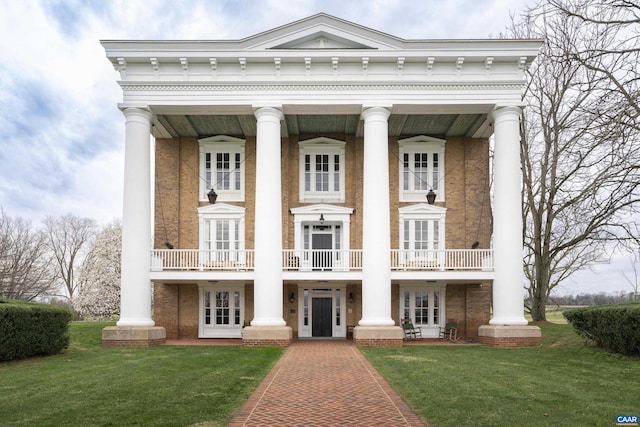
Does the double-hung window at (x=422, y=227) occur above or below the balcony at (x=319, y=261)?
above

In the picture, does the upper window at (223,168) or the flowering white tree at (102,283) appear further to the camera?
the flowering white tree at (102,283)

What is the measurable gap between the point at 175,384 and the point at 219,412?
2.94 meters

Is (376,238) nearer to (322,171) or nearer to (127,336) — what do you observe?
(322,171)

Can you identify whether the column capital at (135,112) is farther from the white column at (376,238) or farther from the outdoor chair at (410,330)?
the outdoor chair at (410,330)

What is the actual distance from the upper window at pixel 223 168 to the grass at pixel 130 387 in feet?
30.1

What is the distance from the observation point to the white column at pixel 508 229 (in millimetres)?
21062

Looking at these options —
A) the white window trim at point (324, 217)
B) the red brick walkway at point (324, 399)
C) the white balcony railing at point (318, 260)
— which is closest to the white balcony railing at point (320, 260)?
the white balcony railing at point (318, 260)

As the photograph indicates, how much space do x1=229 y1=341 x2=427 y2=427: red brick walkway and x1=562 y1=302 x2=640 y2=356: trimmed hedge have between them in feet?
21.5

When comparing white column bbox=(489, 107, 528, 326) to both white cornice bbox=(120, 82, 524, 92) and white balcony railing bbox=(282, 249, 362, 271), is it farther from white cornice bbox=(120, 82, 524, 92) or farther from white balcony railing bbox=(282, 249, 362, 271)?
white balcony railing bbox=(282, 249, 362, 271)

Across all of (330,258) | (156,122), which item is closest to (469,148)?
(330,258)

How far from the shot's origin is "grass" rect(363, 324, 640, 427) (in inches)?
345

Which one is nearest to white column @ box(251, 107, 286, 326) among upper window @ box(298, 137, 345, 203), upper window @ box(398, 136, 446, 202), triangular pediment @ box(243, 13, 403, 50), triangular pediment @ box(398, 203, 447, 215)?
triangular pediment @ box(243, 13, 403, 50)

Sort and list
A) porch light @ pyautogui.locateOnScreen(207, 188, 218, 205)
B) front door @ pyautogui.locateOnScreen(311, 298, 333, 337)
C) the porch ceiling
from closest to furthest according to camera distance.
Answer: the porch ceiling → porch light @ pyautogui.locateOnScreen(207, 188, 218, 205) → front door @ pyautogui.locateOnScreen(311, 298, 333, 337)

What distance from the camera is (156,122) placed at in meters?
23.4
